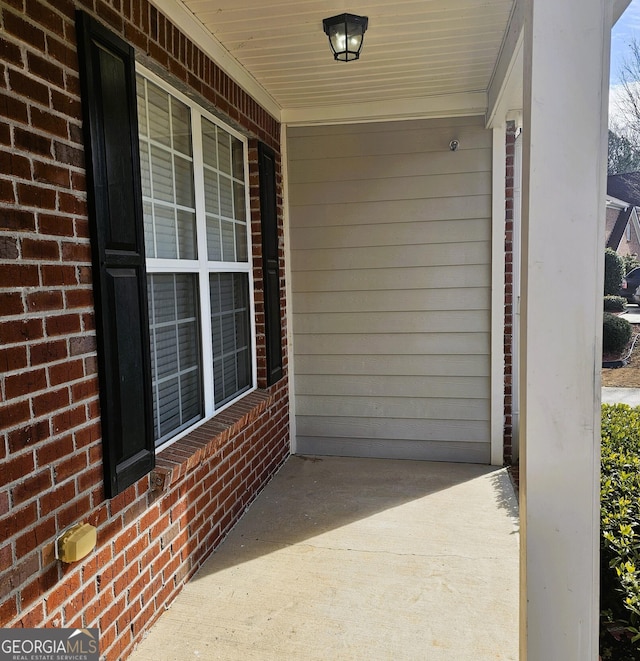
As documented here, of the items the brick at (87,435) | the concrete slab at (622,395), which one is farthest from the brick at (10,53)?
the concrete slab at (622,395)

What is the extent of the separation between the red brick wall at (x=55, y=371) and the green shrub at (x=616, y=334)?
556 cm

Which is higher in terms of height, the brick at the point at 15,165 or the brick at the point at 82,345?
the brick at the point at 15,165

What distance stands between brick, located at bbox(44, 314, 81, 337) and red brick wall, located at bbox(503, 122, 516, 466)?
3.30 m

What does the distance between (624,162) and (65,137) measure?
16.8ft

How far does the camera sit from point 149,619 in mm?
2277

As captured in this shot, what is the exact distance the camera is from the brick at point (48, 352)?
1.61 meters

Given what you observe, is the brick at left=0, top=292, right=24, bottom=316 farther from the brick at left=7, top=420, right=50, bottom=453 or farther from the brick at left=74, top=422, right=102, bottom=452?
the brick at left=74, top=422, right=102, bottom=452

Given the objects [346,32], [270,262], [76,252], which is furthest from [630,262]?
[76,252]

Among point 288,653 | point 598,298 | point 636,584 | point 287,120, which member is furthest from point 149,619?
point 287,120

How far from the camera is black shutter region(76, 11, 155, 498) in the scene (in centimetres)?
186

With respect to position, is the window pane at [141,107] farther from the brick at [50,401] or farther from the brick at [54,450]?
the brick at [54,450]

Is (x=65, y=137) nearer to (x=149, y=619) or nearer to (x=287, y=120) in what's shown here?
(x=149, y=619)

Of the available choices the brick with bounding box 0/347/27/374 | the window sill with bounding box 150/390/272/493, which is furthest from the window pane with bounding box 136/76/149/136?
the window sill with bounding box 150/390/272/493

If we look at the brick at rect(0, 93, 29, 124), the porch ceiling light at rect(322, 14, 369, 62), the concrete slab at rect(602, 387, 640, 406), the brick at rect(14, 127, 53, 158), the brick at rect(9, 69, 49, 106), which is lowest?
the concrete slab at rect(602, 387, 640, 406)
